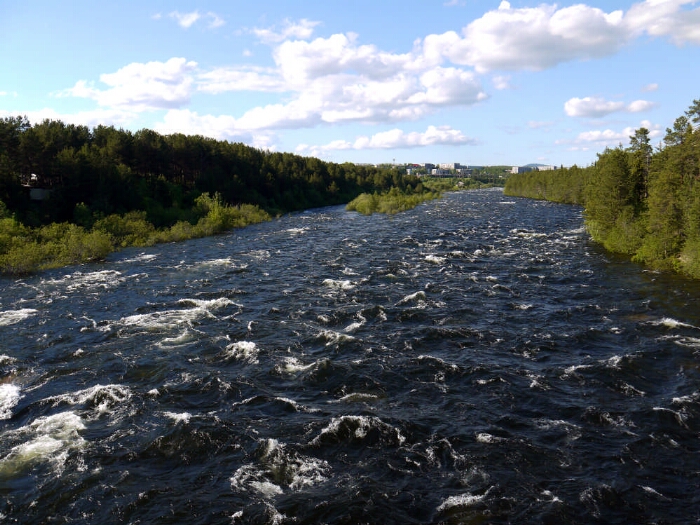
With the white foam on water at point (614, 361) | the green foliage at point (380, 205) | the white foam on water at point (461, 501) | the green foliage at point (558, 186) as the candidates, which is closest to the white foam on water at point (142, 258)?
the white foam on water at point (614, 361)

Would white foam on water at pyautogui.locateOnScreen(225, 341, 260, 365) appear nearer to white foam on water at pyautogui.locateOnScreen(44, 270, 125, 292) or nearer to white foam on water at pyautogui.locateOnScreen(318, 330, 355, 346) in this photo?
white foam on water at pyautogui.locateOnScreen(318, 330, 355, 346)

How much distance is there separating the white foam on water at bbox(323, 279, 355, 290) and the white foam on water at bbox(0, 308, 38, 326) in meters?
21.1

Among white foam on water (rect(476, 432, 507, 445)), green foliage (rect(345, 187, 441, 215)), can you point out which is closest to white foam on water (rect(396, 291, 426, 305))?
white foam on water (rect(476, 432, 507, 445))

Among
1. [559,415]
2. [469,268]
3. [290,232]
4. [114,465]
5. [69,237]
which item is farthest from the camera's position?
[290,232]

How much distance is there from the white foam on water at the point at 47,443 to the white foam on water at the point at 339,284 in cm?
2235

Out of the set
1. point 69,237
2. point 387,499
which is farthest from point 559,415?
point 69,237

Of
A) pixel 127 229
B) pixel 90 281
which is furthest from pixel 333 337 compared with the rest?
pixel 127 229

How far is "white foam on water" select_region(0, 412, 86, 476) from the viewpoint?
1518cm

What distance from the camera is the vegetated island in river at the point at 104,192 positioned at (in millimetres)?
51400

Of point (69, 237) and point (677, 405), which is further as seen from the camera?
point (69, 237)

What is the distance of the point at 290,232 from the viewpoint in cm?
7600

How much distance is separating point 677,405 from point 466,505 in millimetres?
11240

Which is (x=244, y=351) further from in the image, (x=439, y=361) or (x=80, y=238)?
(x=80, y=238)

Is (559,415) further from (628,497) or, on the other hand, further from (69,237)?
(69,237)
